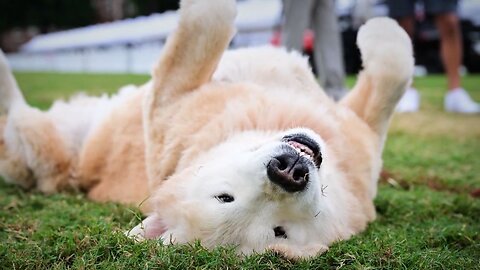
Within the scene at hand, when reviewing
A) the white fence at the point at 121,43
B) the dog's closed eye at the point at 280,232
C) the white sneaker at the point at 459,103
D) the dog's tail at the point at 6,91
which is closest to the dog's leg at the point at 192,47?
the dog's closed eye at the point at 280,232

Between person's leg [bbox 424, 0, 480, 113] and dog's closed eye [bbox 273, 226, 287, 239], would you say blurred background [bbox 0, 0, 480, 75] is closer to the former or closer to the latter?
person's leg [bbox 424, 0, 480, 113]

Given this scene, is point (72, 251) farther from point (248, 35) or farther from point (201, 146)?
point (248, 35)

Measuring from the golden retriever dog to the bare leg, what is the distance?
4759 millimetres

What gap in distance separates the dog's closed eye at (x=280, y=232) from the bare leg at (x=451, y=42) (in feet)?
20.9

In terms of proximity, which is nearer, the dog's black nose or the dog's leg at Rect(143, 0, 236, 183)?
the dog's black nose


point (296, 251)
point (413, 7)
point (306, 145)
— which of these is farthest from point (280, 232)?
point (413, 7)

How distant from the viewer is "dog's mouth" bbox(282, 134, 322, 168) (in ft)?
8.79

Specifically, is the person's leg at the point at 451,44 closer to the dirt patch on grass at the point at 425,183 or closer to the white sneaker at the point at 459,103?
the white sneaker at the point at 459,103

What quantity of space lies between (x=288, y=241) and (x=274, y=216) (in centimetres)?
14

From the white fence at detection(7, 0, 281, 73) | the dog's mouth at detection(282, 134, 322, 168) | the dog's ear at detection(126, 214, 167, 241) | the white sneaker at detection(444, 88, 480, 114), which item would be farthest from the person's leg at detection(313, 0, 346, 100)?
the white fence at detection(7, 0, 281, 73)

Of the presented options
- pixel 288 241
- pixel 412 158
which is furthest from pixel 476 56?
pixel 288 241

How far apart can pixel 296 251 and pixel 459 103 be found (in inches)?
277

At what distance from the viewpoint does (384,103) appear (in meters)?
3.72

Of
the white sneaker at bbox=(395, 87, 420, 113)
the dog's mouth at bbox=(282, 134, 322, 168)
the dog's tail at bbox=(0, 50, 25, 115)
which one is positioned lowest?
the white sneaker at bbox=(395, 87, 420, 113)
